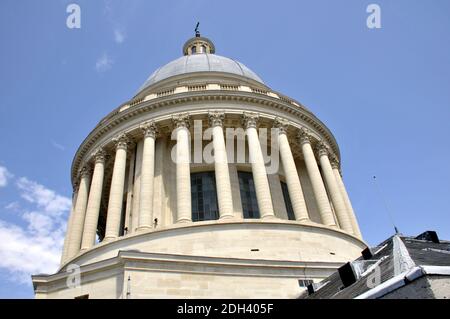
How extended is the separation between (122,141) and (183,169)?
797 centimetres

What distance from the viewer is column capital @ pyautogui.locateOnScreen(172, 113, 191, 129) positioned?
33969 mm

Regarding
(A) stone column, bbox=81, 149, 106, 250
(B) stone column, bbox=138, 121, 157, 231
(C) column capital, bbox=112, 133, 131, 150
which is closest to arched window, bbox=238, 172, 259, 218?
(B) stone column, bbox=138, 121, 157, 231

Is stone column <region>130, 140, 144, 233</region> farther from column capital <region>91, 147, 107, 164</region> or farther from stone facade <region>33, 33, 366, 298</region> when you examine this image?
column capital <region>91, 147, 107, 164</region>

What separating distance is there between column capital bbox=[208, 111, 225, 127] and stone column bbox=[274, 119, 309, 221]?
5.14 metres

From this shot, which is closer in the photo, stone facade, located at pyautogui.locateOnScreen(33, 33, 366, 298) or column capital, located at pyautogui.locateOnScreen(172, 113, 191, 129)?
stone facade, located at pyautogui.locateOnScreen(33, 33, 366, 298)

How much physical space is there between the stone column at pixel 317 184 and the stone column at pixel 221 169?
7825mm
